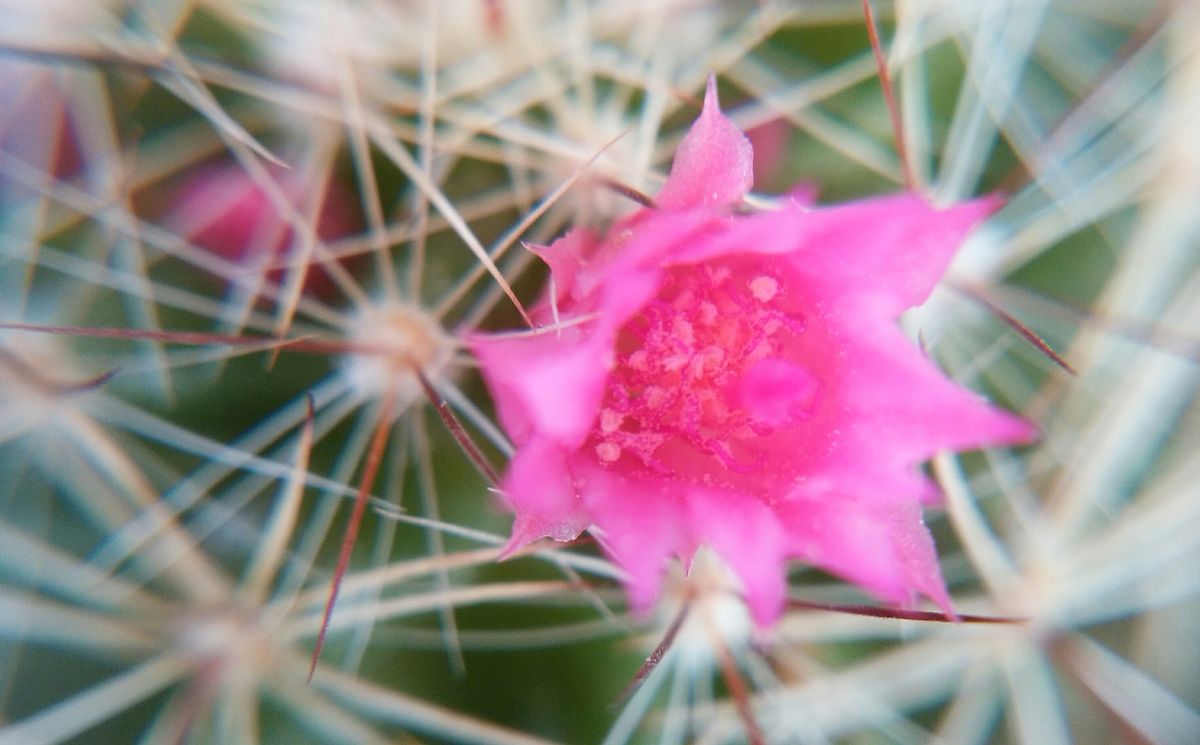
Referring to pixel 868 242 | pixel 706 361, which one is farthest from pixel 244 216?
pixel 868 242

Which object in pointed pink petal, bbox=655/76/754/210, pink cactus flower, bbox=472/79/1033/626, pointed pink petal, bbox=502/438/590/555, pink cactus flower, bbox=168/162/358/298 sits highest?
pink cactus flower, bbox=168/162/358/298

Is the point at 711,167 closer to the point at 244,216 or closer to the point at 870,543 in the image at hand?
the point at 870,543

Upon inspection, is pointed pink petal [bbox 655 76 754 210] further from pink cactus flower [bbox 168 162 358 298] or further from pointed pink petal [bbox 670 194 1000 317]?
pink cactus flower [bbox 168 162 358 298]

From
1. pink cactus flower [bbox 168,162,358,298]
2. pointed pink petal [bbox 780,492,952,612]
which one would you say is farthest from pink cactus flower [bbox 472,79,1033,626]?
pink cactus flower [bbox 168,162,358,298]

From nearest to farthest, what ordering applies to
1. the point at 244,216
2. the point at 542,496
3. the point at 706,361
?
the point at 542,496, the point at 706,361, the point at 244,216

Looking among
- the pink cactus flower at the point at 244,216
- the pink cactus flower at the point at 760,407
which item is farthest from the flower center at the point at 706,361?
the pink cactus flower at the point at 244,216

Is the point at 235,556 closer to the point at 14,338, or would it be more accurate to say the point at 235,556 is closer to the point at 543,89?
the point at 14,338

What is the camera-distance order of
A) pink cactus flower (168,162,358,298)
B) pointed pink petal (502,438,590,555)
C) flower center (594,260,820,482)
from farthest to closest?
pink cactus flower (168,162,358,298) → flower center (594,260,820,482) → pointed pink petal (502,438,590,555)
